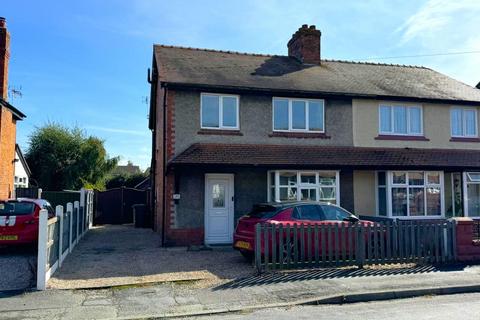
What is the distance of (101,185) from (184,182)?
1934 cm

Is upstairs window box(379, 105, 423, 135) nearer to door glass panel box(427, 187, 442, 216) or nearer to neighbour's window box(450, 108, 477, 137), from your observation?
neighbour's window box(450, 108, 477, 137)

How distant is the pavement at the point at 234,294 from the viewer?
7012mm

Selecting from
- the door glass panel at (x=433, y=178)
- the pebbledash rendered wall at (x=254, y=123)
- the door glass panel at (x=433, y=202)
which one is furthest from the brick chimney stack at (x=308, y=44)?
the door glass panel at (x=433, y=202)

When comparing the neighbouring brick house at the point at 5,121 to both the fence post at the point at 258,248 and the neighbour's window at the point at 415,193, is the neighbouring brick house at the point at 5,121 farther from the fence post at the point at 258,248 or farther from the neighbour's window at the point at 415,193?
the neighbour's window at the point at 415,193

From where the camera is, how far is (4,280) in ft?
29.3

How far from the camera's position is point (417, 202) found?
16062 mm

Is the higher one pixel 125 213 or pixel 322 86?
pixel 322 86

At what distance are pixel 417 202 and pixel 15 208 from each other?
1315cm

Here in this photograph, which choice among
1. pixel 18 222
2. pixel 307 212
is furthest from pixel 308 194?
pixel 18 222

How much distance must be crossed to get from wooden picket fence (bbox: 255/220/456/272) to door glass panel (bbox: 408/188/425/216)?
187 inches

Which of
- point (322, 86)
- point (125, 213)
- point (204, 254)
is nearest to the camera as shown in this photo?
point (204, 254)

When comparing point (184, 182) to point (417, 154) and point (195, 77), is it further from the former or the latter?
point (417, 154)

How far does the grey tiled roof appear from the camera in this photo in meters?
15.4

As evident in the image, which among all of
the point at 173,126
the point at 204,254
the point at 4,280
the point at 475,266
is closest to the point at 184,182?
the point at 173,126
